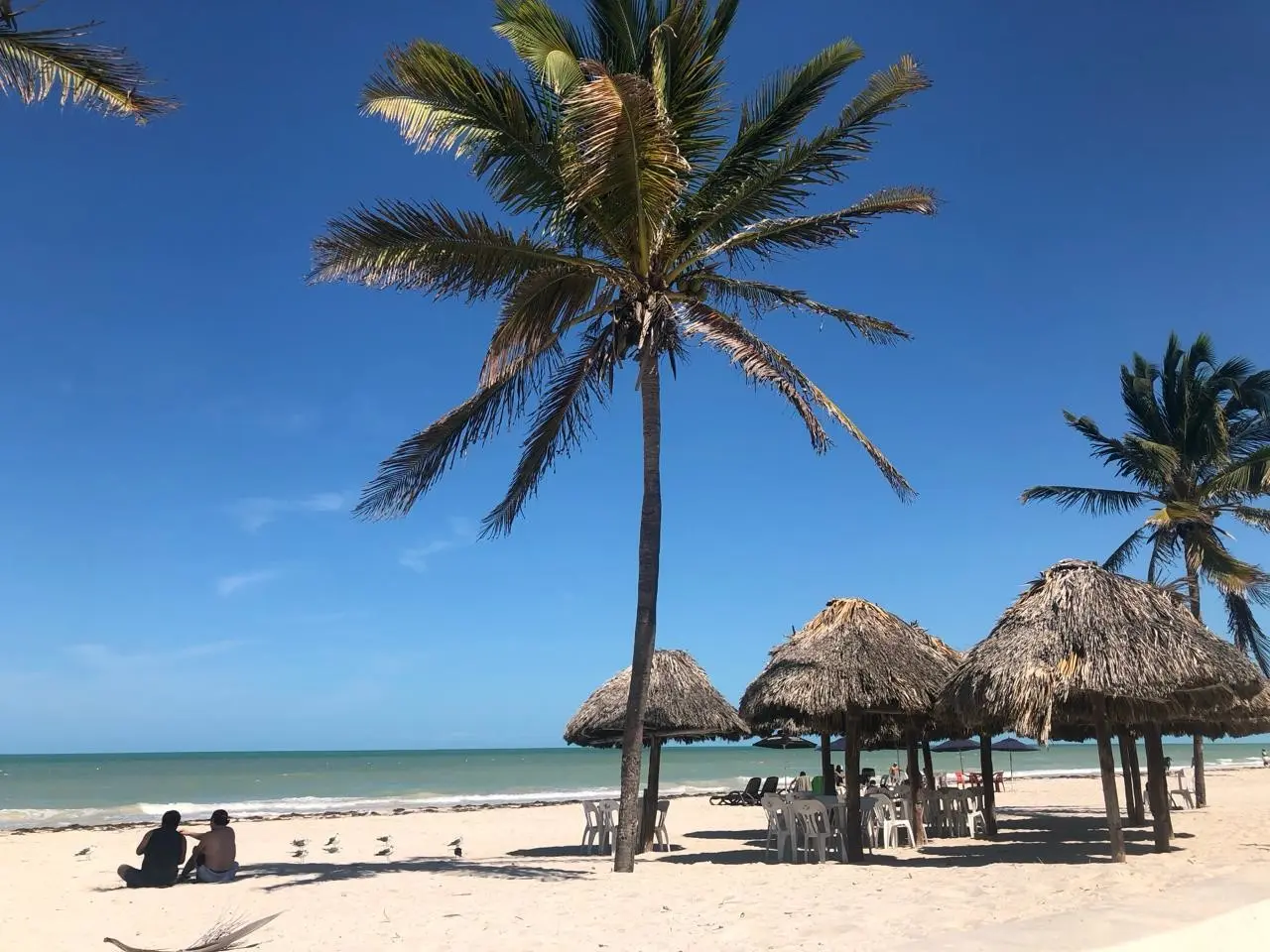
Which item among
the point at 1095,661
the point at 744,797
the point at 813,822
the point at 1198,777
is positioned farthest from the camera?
the point at 744,797

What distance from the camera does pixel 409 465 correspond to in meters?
10.0

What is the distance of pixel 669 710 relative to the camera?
12.6 meters

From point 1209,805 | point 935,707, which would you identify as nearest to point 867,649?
point 935,707

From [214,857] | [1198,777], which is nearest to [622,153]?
[214,857]

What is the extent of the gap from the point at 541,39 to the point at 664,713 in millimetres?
8240

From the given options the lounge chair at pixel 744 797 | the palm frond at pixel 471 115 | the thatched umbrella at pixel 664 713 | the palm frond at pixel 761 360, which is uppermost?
the palm frond at pixel 471 115

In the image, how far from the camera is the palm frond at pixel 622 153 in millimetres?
7824

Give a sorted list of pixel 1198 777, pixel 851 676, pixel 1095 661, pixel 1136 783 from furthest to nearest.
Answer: pixel 1198 777 < pixel 1136 783 < pixel 851 676 < pixel 1095 661

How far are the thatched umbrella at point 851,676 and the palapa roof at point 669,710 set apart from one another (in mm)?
1036

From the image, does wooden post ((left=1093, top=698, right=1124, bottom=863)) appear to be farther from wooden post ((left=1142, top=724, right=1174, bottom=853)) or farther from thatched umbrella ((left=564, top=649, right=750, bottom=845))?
thatched umbrella ((left=564, top=649, right=750, bottom=845))

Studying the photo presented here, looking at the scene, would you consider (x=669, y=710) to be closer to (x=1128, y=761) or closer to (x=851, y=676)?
(x=851, y=676)

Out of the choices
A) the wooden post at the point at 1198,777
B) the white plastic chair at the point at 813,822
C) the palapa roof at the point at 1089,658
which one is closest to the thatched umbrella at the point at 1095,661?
the palapa roof at the point at 1089,658

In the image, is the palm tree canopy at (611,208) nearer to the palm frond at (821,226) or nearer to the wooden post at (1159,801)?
the palm frond at (821,226)

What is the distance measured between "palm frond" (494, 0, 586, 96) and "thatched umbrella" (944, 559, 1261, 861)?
23.3 feet
